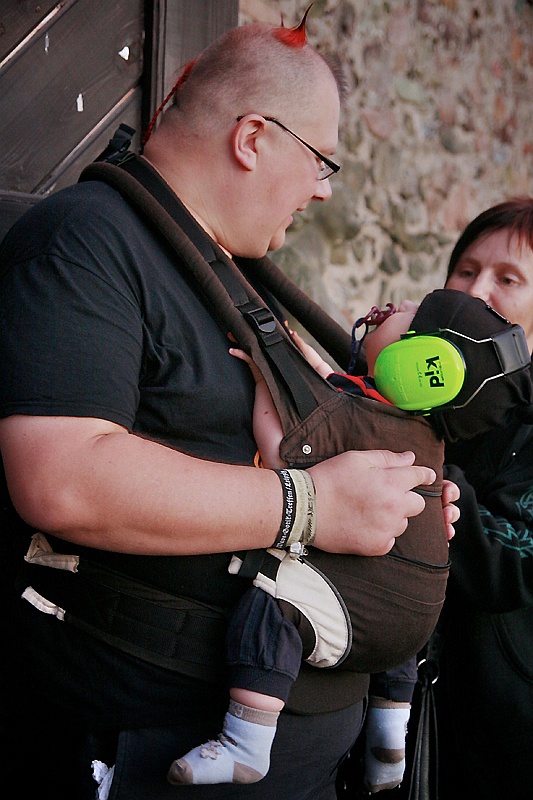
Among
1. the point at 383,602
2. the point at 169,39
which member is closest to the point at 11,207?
the point at 169,39

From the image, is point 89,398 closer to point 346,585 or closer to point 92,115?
point 346,585

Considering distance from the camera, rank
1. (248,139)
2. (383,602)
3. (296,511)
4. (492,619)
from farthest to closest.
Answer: (492,619) → (248,139) → (383,602) → (296,511)

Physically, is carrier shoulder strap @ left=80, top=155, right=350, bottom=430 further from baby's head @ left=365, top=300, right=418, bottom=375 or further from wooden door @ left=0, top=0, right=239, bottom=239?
wooden door @ left=0, top=0, right=239, bottom=239

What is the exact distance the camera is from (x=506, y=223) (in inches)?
90.0

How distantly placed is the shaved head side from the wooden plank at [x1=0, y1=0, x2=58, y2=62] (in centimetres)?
81

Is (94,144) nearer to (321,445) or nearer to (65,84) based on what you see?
(65,84)

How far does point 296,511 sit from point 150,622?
1.07 ft

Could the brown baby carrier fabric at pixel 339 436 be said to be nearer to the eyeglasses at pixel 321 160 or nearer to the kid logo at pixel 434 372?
the kid logo at pixel 434 372

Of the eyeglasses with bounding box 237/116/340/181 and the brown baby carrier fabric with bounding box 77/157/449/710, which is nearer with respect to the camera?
the brown baby carrier fabric with bounding box 77/157/449/710

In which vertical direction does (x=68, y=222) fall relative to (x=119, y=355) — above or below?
above

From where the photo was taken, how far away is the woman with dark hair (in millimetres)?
1883

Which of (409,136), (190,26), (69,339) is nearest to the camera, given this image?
(69,339)

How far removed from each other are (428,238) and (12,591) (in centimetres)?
336

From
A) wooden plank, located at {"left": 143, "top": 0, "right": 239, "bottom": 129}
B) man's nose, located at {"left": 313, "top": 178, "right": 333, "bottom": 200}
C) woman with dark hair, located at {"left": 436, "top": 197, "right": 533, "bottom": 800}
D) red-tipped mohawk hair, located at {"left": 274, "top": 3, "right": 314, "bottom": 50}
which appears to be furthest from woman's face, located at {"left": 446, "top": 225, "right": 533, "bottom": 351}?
wooden plank, located at {"left": 143, "top": 0, "right": 239, "bottom": 129}
